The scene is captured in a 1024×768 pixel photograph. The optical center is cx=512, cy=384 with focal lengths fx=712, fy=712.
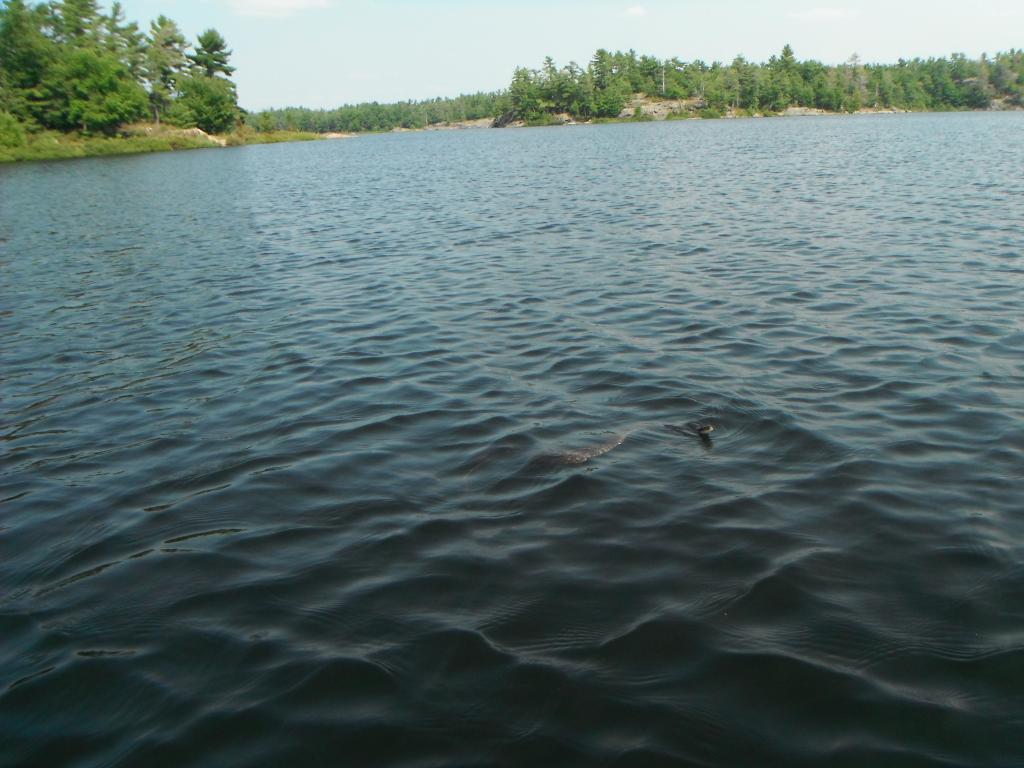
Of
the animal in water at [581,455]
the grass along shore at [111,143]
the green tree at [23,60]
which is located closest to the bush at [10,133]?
the grass along shore at [111,143]

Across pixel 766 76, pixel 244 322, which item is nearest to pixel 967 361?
pixel 244 322

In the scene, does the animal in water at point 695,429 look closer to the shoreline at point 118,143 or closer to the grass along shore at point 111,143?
the shoreline at point 118,143

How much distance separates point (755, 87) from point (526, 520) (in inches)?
6992

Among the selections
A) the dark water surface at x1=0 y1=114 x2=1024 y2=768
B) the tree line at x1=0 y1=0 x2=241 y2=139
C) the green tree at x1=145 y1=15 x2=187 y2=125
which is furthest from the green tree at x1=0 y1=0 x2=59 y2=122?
the dark water surface at x1=0 y1=114 x2=1024 y2=768

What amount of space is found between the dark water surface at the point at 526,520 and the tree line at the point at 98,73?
264ft

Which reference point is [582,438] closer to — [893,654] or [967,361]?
[893,654]

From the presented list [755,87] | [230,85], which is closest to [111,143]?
[230,85]

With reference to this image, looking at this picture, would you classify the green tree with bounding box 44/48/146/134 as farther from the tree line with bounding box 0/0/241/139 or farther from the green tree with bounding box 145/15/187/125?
the green tree with bounding box 145/15/187/125

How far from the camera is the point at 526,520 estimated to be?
19.9 feet

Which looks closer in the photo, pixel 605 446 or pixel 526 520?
pixel 526 520

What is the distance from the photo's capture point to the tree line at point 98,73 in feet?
263

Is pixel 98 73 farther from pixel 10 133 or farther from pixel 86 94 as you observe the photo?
pixel 10 133

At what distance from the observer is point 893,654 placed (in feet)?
14.2

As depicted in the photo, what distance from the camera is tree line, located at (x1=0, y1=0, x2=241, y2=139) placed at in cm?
8012
